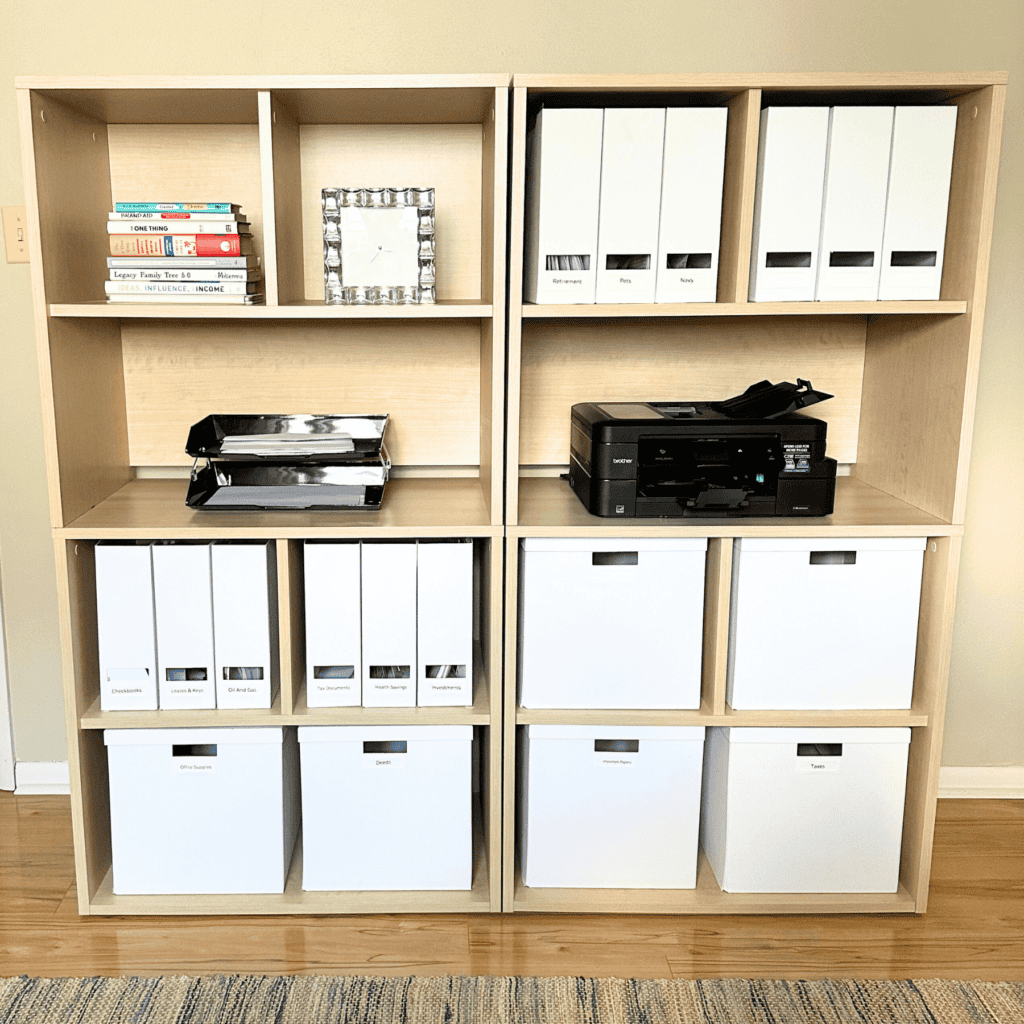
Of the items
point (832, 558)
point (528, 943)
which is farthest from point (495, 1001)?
point (832, 558)

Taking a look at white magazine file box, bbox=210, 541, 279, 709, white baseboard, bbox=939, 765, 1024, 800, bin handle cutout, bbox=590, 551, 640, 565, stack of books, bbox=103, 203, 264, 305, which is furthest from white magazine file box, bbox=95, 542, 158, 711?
white baseboard, bbox=939, 765, 1024, 800

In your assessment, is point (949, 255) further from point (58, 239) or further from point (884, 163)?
point (58, 239)

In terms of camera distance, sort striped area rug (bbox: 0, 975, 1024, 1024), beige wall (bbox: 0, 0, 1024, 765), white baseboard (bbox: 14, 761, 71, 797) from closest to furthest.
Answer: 1. striped area rug (bbox: 0, 975, 1024, 1024)
2. beige wall (bbox: 0, 0, 1024, 765)
3. white baseboard (bbox: 14, 761, 71, 797)

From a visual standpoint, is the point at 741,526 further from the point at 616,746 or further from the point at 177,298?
the point at 177,298

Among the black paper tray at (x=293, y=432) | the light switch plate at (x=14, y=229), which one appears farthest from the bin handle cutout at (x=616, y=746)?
the light switch plate at (x=14, y=229)

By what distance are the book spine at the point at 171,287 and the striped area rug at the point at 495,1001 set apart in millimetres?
1376

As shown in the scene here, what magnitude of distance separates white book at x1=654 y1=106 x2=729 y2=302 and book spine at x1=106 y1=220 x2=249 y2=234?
Answer: 34.8 inches

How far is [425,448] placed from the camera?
2.41m

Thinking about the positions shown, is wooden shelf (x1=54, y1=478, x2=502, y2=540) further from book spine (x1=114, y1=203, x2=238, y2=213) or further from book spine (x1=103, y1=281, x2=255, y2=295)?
book spine (x1=114, y1=203, x2=238, y2=213)

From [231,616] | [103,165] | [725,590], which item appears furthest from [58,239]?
[725,590]

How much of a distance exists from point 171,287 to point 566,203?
0.82m

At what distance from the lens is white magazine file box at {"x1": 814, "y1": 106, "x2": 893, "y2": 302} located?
1866 millimetres

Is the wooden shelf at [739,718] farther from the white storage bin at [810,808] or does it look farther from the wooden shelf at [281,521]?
the wooden shelf at [281,521]

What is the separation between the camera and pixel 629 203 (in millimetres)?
1885
